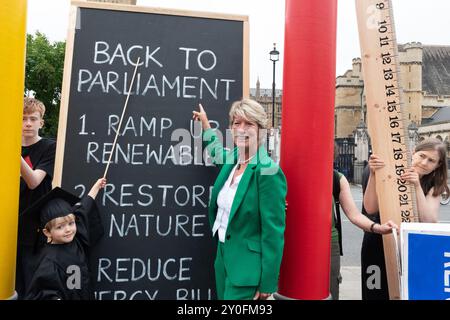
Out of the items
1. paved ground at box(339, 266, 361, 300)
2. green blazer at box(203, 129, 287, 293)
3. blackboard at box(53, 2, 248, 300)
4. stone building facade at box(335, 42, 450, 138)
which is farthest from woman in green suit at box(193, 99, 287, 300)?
stone building facade at box(335, 42, 450, 138)

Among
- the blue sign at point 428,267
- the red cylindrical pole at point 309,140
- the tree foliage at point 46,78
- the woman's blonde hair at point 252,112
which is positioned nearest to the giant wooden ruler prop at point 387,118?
the red cylindrical pole at point 309,140

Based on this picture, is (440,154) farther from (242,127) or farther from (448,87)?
(448,87)

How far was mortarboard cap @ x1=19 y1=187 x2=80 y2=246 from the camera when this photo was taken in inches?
96.9

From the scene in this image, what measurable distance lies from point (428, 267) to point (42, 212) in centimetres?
230

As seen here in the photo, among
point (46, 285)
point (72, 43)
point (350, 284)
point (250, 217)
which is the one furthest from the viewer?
point (350, 284)

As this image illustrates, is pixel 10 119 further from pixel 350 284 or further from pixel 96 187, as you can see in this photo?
pixel 350 284

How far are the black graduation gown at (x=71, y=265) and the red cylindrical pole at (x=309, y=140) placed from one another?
4.40ft

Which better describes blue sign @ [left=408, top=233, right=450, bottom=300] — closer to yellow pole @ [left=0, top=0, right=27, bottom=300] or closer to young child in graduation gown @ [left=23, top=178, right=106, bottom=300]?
young child in graduation gown @ [left=23, top=178, right=106, bottom=300]

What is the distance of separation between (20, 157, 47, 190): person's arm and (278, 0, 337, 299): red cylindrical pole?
1707 millimetres

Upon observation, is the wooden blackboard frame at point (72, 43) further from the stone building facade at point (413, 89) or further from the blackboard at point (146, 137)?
the stone building facade at point (413, 89)

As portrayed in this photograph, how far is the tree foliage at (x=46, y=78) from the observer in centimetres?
2577

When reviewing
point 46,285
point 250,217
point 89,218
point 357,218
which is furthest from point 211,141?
point 46,285

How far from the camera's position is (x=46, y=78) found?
26234mm

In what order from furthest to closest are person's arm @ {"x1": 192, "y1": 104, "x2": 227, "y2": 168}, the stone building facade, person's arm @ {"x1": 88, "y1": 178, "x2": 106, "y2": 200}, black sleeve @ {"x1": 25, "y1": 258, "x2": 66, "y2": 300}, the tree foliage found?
the stone building facade < the tree foliage < person's arm @ {"x1": 192, "y1": 104, "x2": 227, "y2": 168} < person's arm @ {"x1": 88, "y1": 178, "x2": 106, "y2": 200} < black sleeve @ {"x1": 25, "y1": 258, "x2": 66, "y2": 300}
